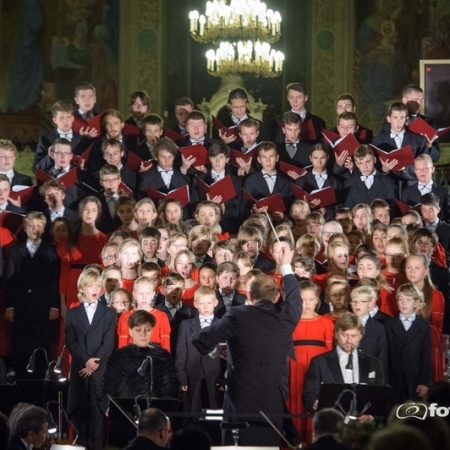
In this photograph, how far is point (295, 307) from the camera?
7.05 m

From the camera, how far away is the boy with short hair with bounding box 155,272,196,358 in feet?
27.6

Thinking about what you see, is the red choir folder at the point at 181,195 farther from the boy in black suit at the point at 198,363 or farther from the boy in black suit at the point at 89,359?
the boy in black suit at the point at 198,363

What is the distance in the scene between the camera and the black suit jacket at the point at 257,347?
6.95 metres

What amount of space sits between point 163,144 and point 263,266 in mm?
1845

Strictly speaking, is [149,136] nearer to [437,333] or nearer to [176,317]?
[176,317]

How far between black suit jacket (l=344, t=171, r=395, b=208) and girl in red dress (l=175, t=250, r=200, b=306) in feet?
7.51

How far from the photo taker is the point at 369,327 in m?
8.09

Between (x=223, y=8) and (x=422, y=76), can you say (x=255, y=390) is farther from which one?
(x=223, y=8)

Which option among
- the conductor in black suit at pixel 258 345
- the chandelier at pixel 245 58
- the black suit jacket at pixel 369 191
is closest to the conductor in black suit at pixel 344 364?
the conductor in black suit at pixel 258 345

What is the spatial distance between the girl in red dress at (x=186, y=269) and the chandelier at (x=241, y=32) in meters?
6.23

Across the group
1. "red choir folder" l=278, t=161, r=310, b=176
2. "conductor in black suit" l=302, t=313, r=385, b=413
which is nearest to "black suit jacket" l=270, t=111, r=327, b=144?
"red choir folder" l=278, t=161, r=310, b=176

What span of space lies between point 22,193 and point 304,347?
3190 millimetres

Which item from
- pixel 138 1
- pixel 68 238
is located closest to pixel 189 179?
pixel 68 238

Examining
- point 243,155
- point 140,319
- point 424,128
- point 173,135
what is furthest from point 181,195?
point 140,319
